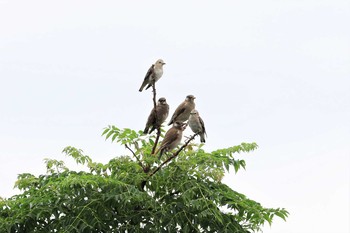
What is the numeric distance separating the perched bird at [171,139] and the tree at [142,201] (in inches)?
6.9

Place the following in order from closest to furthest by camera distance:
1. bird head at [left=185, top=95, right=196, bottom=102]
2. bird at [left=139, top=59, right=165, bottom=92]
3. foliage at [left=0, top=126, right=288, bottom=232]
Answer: foliage at [left=0, top=126, right=288, bottom=232]
bird head at [left=185, top=95, right=196, bottom=102]
bird at [left=139, top=59, right=165, bottom=92]

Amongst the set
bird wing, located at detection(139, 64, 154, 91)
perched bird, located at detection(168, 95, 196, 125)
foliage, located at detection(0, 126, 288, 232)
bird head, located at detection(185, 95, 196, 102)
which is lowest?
foliage, located at detection(0, 126, 288, 232)

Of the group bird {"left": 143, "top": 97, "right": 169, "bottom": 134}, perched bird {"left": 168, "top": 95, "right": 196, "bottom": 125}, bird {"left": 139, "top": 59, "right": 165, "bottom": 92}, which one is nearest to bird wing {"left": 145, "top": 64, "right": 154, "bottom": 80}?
bird {"left": 139, "top": 59, "right": 165, "bottom": 92}

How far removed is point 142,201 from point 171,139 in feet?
6.22

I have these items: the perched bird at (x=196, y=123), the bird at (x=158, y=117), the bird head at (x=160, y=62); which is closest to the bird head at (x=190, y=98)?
the bird at (x=158, y=117)

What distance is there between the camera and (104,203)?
13234mm

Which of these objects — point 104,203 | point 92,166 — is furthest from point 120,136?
point 104,203

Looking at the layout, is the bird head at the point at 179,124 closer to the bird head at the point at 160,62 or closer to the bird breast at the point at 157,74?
the bird breast at the point at 157,74

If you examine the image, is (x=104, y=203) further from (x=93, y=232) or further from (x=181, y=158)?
(x=181, y=158)

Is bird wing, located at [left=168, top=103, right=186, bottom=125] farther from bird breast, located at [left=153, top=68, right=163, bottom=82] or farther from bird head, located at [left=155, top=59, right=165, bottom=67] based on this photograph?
bird head, located at [left=155, top=59, right=165, bottom=67]

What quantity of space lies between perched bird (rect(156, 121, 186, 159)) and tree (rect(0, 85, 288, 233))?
0.17 m

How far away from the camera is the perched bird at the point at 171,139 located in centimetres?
1436

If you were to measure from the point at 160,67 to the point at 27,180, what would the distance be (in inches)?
164

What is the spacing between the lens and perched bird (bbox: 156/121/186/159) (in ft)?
47.1
